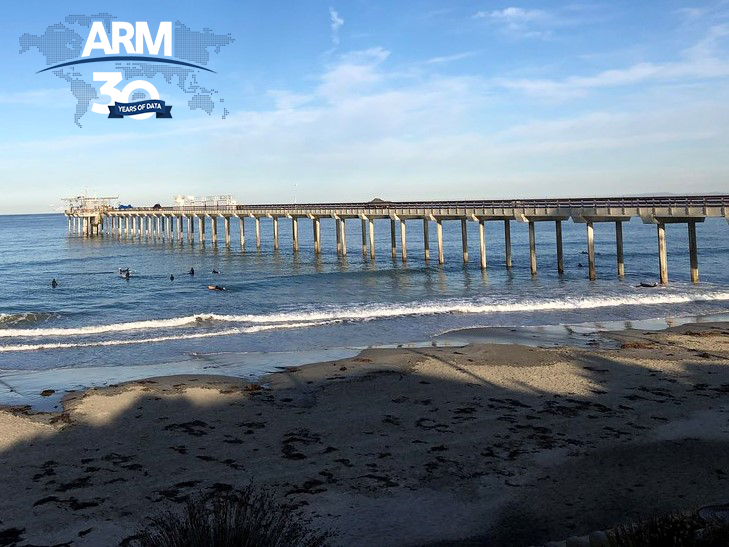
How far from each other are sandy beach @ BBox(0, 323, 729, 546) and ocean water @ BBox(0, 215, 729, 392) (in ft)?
18.1

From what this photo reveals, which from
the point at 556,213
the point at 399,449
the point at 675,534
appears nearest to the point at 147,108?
the point at 556,213

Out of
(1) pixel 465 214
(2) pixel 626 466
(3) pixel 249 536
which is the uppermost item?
(1) pixel 465 214

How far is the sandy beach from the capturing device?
8.30 metres

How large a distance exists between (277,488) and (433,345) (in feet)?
37.4

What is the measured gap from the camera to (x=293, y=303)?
30.1m

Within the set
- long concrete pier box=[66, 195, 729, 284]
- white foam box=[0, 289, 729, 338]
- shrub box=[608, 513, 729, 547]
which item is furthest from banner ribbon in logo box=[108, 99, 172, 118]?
shrub box=[608, 513, 729, 547]

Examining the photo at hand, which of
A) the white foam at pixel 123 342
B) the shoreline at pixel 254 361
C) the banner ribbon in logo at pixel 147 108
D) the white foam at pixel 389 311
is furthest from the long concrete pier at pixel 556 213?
the white foam at pixel 123 342

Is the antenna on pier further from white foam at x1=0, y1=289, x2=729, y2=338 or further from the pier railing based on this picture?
white foam at x1=0, y1=289, x2=729, y2=338

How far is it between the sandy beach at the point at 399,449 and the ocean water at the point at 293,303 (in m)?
5.52

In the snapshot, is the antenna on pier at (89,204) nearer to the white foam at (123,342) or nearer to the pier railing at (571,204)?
the pier railing at (571,204)

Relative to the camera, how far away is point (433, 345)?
20.1 m

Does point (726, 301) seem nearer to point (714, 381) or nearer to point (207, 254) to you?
point (714, 381)

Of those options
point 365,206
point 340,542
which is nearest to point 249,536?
point 340,542

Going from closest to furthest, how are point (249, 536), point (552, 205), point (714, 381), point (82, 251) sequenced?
point (249, 536)
point (714, 381)
point (552, 205)
point (82, 251)
